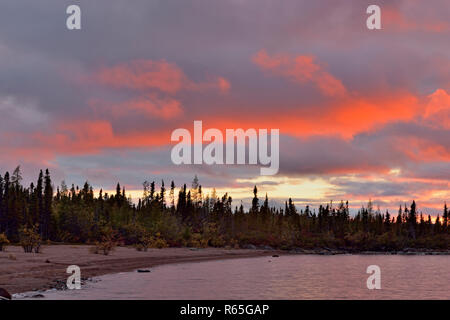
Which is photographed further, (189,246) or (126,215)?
(126,215)

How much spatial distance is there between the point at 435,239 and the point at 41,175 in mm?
154054

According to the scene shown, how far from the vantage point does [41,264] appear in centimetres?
4694

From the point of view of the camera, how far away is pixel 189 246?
116 m

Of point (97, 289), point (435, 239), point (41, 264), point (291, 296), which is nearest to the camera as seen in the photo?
point (97, 289)

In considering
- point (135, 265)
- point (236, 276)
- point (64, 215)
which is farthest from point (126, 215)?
point (236, 276)

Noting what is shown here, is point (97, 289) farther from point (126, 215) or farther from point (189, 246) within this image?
point (126, 215)

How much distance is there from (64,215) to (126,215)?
70.2ft
